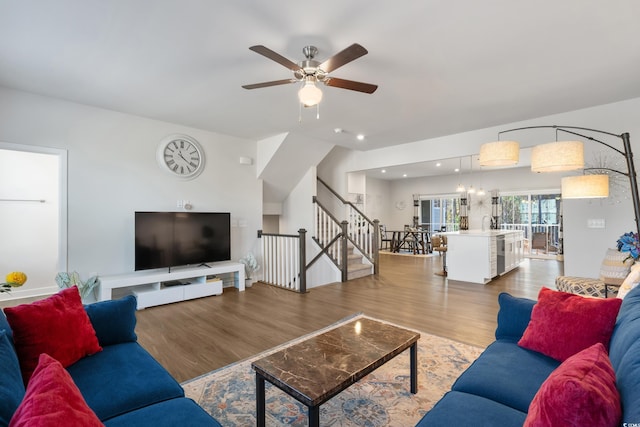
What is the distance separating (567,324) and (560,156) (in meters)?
1.56

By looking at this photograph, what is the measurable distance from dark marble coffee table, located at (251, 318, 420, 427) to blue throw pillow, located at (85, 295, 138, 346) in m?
0.97

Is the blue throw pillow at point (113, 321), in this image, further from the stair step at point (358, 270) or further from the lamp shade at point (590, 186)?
the stair step at point (358, 270)

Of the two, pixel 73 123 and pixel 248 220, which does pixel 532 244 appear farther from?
pixel 73 123

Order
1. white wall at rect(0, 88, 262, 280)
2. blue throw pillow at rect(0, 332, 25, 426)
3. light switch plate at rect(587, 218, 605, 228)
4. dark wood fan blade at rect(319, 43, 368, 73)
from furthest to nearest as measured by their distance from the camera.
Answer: light switch plate at rect(587, 218, 605, 228) < white wall at rect(0, 88, 262, 280) < dark wood fan blade at rect(319, 43, 368, 73) < blue throw pillow at rect(0, 332, 25, 426)

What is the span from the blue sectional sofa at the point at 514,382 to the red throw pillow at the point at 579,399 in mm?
20

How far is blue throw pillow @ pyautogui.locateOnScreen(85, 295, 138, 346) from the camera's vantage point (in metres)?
1.98

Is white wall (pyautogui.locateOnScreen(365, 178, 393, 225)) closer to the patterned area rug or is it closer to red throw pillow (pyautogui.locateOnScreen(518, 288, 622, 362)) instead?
the patterned area rug

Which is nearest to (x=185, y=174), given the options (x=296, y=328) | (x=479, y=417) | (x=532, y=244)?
(x=296, y=328)

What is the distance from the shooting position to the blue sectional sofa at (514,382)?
98cm

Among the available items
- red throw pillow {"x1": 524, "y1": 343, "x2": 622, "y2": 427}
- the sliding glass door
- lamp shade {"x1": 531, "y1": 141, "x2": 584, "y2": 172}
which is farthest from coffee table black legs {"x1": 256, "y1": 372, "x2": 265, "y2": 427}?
the sliding glass door

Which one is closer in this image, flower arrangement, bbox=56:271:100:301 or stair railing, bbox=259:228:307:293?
flower arrangement, bbox=56:271:100:301

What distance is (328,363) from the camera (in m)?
1.83

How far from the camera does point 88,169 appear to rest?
4133mm

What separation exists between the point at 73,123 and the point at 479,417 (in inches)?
203
